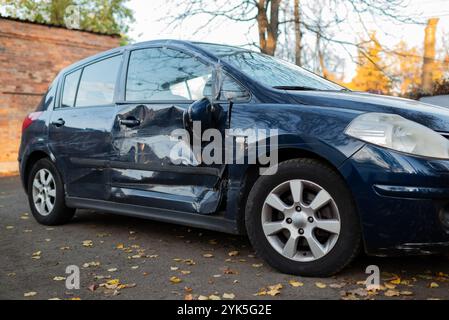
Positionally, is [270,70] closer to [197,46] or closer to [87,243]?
[197,46]

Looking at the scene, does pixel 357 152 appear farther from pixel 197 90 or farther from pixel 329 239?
pixel 197 90

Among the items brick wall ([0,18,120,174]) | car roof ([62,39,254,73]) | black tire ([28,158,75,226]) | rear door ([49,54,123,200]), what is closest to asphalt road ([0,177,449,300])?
black tire ([28,158,75,226])

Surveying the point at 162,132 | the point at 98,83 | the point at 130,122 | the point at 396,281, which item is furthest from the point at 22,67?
the point at 396,281

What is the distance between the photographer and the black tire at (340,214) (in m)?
3.12

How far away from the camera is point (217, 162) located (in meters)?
3.66

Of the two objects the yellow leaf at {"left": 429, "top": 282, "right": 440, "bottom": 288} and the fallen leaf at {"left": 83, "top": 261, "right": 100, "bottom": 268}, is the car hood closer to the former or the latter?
the yellow leaf at {"left": 429, "top": 282, "right": 440, "bottom": 288}

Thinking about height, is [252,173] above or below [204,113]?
below

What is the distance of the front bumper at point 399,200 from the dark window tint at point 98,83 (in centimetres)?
261

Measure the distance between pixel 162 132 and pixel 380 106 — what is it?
1732mm

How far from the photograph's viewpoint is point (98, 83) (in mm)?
4926

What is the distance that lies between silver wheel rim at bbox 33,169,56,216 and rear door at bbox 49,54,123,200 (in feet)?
1.08
